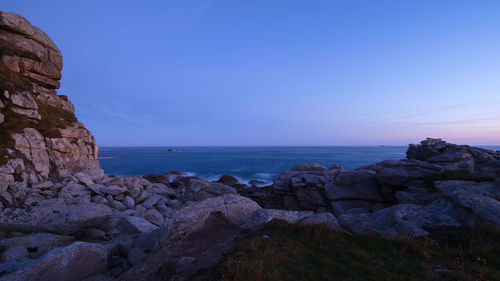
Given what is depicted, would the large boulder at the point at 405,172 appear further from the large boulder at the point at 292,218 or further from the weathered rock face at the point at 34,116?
the weathered rock face at the point at 34,116

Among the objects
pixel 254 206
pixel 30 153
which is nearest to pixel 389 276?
pixel 254 206

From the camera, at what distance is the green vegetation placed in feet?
17.9

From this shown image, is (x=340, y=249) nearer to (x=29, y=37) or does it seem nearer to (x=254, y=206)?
(x=254, y=206)

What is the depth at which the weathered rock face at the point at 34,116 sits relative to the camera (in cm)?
1709

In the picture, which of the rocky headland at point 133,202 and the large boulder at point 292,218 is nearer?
the rocky headland at point 133,202

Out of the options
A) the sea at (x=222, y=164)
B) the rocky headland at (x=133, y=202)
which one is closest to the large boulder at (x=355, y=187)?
the rocky headland at (x=133, y=202)

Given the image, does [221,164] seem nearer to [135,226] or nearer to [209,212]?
[135,226]

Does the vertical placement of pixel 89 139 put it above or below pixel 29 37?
below

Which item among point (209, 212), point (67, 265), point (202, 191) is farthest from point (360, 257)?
point (202, 191)

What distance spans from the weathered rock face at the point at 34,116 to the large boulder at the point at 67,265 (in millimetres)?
12150

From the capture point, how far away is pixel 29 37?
2489 centimetres

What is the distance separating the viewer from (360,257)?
21.2 feet

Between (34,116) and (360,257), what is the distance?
1168 inches

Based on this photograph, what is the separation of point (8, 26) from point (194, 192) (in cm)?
A: 2811
